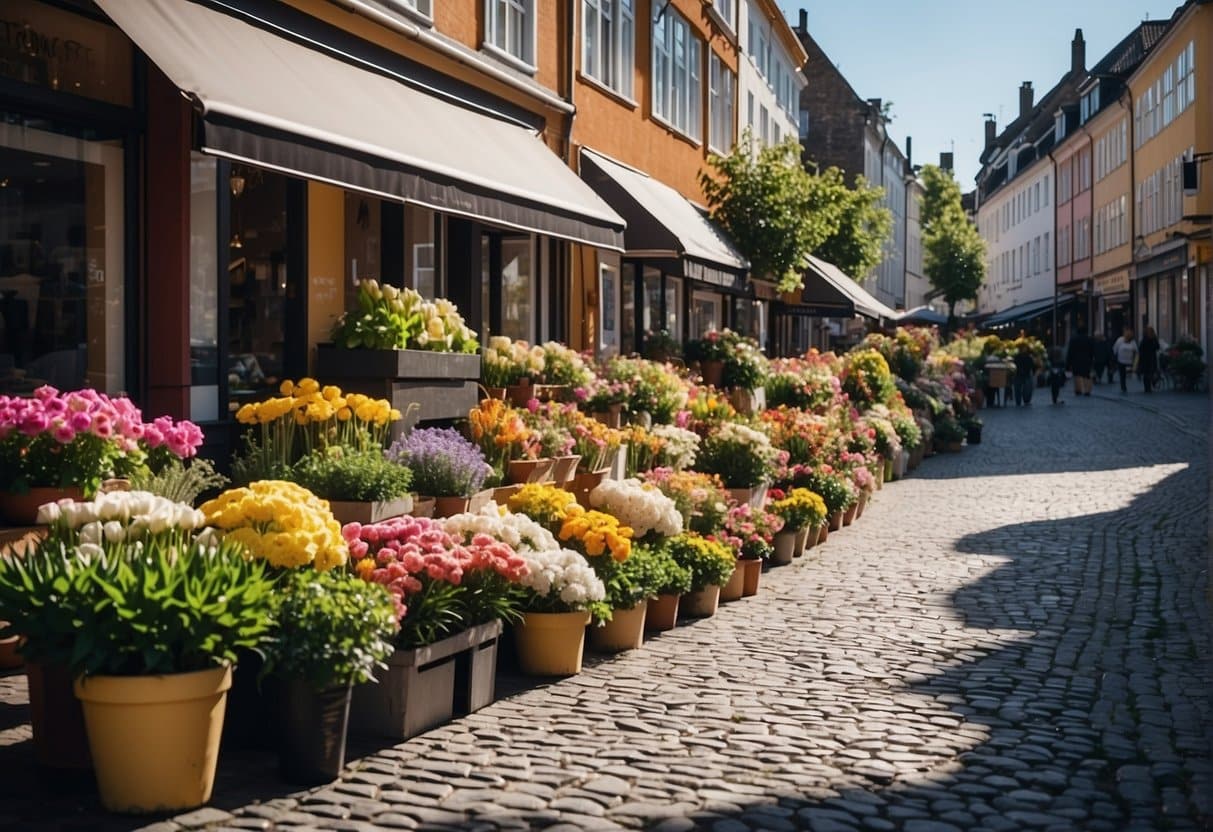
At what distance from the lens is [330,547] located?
666 centimetres

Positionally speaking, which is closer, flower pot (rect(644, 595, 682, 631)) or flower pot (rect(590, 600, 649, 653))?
flower pot (rect(590, 600, 649, 653))

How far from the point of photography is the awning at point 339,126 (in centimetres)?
840

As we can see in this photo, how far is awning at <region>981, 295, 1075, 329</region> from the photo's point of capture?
2761 inches

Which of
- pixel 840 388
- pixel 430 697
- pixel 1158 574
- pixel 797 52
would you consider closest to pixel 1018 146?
pixel 797 52

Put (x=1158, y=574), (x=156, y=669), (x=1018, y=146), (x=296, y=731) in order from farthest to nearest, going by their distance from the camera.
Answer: (x=1018, y=146) → (x=1158, y=574) → (x=296, y=731) → (x=156, y=669)

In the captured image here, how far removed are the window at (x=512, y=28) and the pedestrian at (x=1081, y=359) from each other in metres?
27.7

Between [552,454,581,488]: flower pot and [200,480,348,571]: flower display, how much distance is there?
4488mm

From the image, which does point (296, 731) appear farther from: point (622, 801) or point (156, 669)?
point (622, 801)

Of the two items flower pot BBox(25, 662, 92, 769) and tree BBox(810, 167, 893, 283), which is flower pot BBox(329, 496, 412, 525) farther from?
tree BBox(810, 167, 893, 283)

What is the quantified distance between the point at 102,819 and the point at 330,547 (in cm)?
165

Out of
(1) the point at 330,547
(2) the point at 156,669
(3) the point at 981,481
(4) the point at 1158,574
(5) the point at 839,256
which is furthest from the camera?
(5) the point at 839,256

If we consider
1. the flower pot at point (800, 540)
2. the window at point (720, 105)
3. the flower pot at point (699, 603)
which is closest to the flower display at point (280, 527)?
the flower pot at point (699, 603)

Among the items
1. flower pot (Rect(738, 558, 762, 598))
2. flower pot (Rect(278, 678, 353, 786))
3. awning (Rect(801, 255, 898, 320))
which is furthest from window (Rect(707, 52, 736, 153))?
flower pot (Rect(278, 678, 353, 786))

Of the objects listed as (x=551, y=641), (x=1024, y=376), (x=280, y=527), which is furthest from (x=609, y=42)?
(x=1024, y=376)
